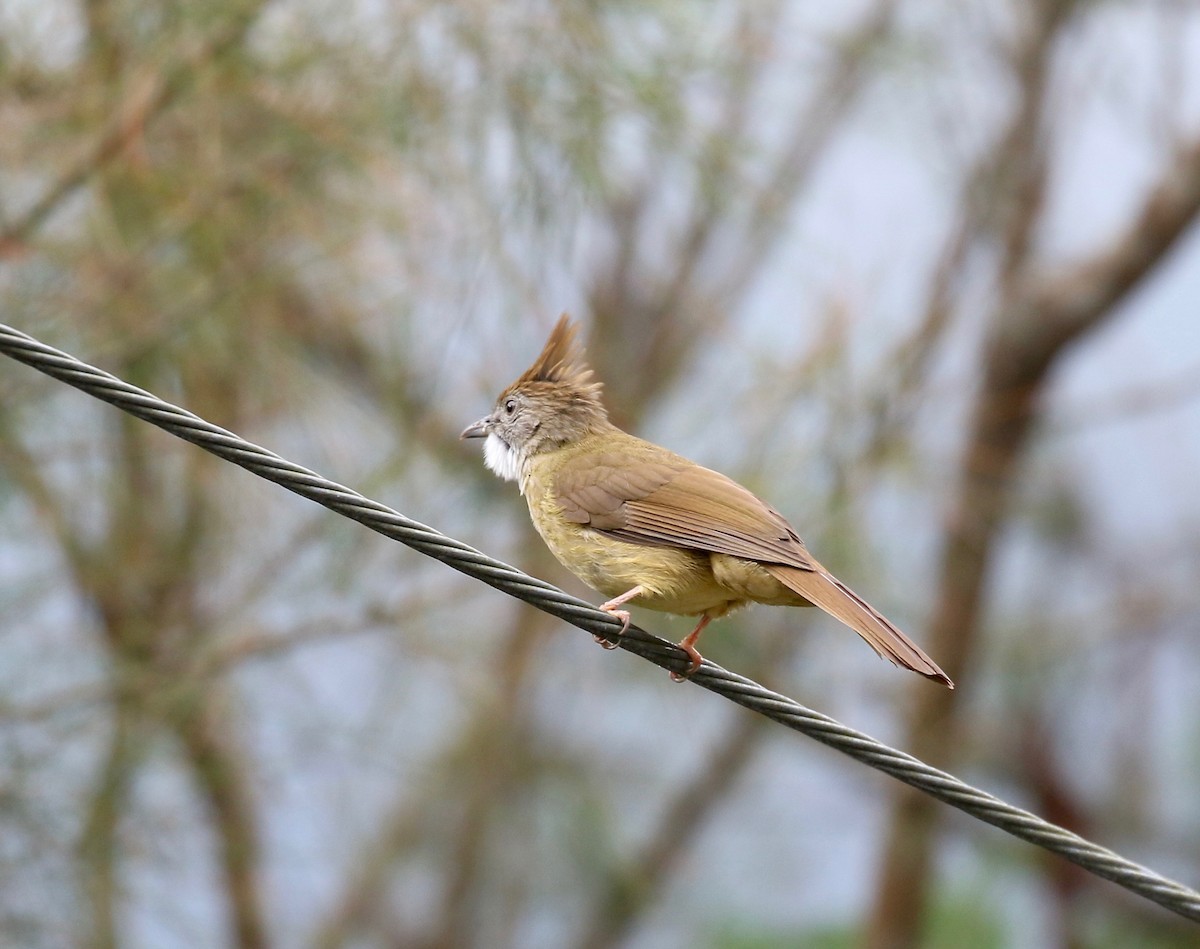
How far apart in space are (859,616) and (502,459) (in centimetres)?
180

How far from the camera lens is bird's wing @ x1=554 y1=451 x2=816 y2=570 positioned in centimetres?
373

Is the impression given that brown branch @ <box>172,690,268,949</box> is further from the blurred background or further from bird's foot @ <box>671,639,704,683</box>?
bird's foot @ <box>671,639,704,683</box>

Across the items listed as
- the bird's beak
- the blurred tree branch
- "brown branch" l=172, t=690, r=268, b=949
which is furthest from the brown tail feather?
the blurred tree branch

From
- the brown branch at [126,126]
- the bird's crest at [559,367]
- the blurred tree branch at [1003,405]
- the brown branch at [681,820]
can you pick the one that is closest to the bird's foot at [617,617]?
the bird's crest at [559,367]

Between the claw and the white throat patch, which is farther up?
the white throat patch

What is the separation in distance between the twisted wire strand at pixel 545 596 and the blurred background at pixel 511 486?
308 cm

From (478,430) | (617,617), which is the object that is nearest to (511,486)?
(478,430)

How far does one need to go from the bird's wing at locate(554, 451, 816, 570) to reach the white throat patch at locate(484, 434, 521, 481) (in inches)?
16.1

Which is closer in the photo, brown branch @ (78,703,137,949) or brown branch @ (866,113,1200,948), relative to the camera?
brown branch @ (78,703,137,949)

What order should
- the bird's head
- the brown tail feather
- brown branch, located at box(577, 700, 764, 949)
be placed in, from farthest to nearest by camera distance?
brown branch, located at box(577, 700, 764, 949) → the bird's head → the brown tail feather

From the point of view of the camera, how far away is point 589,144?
236 inches

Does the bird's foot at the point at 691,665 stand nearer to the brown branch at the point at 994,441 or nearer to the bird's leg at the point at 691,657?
the bird's leg at the point at 691,657

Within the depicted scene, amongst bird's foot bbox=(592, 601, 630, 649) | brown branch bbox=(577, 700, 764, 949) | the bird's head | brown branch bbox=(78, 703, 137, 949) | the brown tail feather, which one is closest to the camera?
the brown tail feather

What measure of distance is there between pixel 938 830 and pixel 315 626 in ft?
18.8
